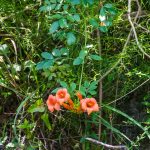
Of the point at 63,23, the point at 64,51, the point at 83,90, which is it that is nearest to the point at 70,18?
the point at 63,23

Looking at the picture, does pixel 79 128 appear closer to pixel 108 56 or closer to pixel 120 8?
pixel 108 56

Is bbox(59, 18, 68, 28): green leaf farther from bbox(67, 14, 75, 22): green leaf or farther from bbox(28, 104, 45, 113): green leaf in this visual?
bbox(28, 104, 45, 113): green leaf

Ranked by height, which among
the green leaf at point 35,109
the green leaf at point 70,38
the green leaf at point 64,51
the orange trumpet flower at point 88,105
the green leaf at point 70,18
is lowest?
the green leaf at point 35,109

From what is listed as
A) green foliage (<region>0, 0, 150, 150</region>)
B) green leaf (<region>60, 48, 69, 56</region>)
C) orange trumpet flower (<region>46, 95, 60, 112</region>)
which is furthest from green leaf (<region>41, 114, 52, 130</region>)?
green leaf (<region>60, 48, 69, 56</region>)

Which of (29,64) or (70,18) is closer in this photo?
(70,18)

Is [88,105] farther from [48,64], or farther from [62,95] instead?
[48,64]

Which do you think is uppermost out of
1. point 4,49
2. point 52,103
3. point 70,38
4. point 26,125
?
point 70,38

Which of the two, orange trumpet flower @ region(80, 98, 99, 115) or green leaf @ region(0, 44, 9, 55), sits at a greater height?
green leaf @ region(0, 44, 9, 55)

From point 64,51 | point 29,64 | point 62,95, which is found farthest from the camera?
point 29,64

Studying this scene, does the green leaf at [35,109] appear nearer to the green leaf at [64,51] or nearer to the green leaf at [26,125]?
the green leaf at [26,125]

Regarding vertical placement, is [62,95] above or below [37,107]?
above

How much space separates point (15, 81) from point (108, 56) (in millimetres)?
452

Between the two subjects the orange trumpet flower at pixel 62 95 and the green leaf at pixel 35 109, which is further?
the green leaf at pixel 35 109

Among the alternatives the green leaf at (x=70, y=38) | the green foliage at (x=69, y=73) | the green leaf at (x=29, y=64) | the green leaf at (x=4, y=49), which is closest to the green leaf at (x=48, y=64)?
the green foliage at (x=69, y=73)
